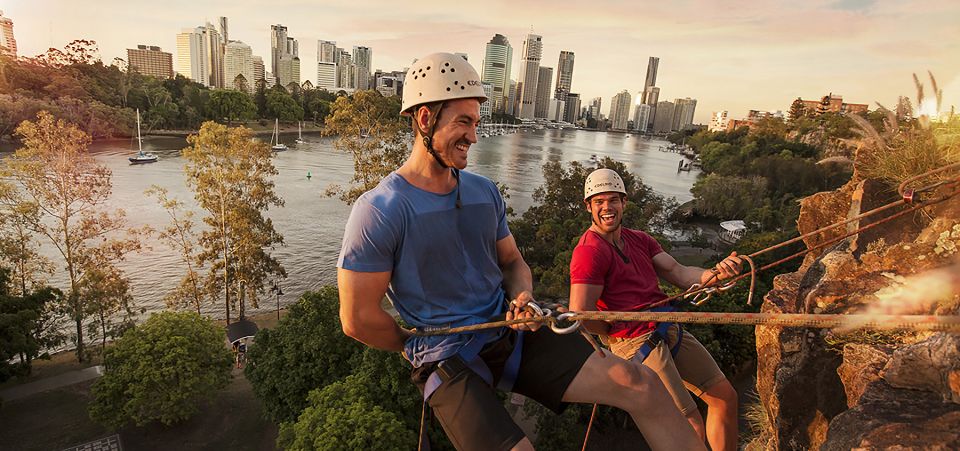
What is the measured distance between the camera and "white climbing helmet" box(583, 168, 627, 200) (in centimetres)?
370

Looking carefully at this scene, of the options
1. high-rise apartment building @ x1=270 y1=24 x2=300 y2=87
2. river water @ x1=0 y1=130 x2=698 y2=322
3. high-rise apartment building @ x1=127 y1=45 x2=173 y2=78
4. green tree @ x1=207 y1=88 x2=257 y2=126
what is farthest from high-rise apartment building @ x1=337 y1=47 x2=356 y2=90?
river water @ x1=0 y1=130 x2=698 y2=322

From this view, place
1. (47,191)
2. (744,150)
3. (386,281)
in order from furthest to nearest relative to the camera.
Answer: (744,150) → (47,191) → (386,281)

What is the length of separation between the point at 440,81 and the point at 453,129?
0.21m

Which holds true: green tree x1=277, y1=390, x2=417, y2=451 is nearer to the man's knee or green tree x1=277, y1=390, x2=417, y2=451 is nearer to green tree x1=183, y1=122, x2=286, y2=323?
the man's knee

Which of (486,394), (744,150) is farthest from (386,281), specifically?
(744,150)

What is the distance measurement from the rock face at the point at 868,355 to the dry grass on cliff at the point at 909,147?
0.24 metres

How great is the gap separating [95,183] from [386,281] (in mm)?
19867

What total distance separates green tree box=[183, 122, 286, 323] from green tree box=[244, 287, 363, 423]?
8.62m

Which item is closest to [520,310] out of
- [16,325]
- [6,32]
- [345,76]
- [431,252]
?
[431,252]

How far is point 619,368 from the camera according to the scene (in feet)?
7.13

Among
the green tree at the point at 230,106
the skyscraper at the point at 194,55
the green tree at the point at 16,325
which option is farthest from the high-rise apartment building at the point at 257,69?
the green tree at the point at 16,325

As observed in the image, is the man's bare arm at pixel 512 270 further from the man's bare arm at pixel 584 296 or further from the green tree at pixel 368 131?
the green tree at pixel 368 131

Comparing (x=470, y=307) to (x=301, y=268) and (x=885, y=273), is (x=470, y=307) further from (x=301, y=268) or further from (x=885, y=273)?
(x=301, y=268)

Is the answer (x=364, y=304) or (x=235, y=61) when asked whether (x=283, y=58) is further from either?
(x=364, y=304)
